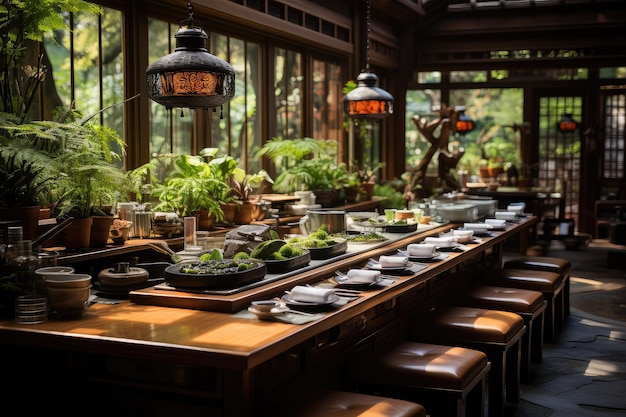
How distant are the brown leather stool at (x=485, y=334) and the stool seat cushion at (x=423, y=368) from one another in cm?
53

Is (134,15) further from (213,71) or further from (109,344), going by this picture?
(109,344)

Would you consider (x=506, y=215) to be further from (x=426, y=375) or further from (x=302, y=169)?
(x=426, y=375)

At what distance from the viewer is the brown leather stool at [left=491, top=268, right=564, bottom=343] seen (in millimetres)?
5906

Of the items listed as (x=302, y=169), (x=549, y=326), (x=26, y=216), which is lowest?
(x=549, y=326)

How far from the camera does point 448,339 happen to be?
4.28 m

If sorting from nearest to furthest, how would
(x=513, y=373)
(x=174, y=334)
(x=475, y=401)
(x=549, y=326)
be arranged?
(x=174, y=334) → (x=475, y=401) → (x=513, y=373) → (x=549, y=326)

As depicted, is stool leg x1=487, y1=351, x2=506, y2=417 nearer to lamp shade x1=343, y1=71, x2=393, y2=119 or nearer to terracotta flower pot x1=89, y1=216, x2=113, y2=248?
terracotta flower pot x1=89, y1=216, x2=113, y2=248

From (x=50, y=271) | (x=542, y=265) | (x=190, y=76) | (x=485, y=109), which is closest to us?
(x=50, y=271)

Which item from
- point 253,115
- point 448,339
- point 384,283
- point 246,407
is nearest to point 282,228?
point 253,115

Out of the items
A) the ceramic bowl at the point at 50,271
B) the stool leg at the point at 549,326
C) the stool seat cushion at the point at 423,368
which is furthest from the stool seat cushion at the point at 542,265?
the ceramic bowl at the point at 50,271

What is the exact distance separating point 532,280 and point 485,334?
6.07 feet

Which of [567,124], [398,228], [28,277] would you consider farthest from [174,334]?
[567,124]

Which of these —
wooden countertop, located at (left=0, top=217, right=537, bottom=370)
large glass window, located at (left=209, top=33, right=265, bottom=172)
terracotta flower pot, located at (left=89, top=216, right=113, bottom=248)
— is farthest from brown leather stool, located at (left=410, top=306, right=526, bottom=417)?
large glass window, located at (left=209, top=33, right=265, bottom=172)

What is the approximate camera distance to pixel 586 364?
564 centimetres
